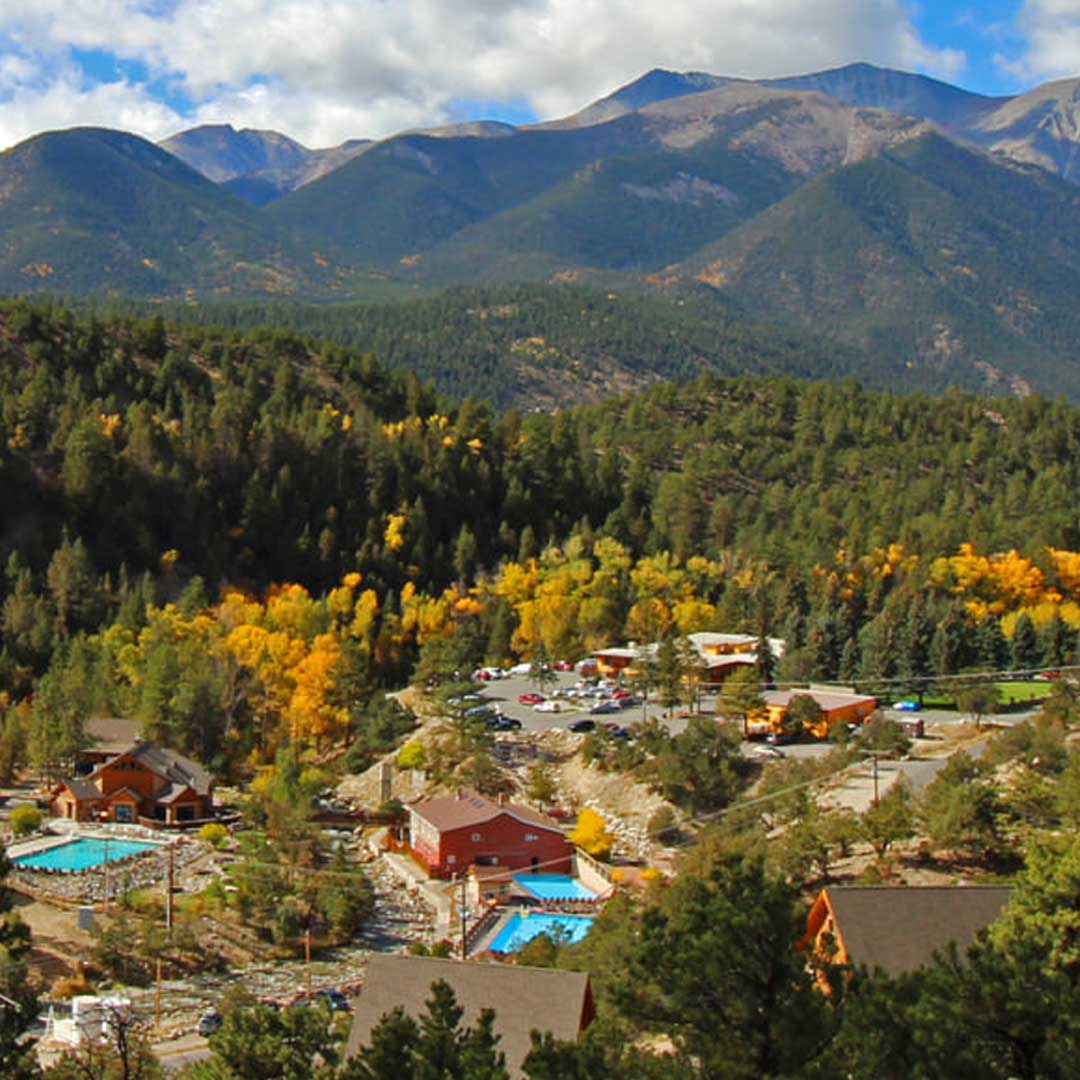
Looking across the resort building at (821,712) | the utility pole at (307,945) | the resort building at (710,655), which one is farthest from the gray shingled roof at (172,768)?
the resort building at (821,712)

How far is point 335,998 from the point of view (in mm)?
32406

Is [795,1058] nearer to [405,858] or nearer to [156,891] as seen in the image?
[156,891]

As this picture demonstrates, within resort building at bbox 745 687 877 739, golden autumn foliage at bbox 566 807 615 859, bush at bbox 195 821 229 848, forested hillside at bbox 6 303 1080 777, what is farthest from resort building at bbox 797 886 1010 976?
forested hillside at bbox 6 303 1080 777

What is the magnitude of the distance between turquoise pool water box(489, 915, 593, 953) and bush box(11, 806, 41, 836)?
1842 cm

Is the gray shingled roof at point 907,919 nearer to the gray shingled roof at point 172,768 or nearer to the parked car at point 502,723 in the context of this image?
the gray shingled roof at point 172,768

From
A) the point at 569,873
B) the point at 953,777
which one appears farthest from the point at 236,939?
the point at 953,777

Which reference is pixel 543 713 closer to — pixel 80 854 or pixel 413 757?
pixel 413 757

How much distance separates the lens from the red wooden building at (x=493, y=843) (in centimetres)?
4562

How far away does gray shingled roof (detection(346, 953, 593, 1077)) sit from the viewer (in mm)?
21297

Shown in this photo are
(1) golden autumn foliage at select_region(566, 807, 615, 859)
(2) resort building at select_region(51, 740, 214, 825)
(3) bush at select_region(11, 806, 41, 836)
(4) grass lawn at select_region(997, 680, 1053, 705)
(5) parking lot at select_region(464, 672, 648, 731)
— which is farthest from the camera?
(5) parking lot at select_region(464, 672, 648, 731)

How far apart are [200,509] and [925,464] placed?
55.5 meters

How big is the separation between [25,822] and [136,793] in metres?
5.57

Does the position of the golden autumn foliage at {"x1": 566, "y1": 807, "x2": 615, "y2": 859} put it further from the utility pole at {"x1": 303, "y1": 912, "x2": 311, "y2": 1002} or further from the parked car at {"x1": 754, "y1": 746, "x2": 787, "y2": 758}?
the utility pole at {"x1": 303, "y1": 912, "x2": 311, "y2": 1002}

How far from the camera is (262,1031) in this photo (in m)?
19.1
